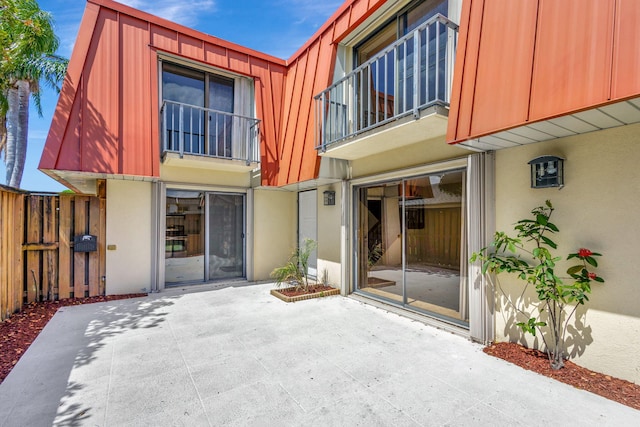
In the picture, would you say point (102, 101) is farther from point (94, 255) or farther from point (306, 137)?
point (306, 137)

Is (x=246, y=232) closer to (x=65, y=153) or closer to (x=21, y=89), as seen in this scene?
(x=65, y=153)

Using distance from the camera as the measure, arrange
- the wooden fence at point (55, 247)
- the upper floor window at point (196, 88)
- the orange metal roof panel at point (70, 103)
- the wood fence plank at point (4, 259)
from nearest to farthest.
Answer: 1. the wood fence plank at point (4, 259)
2. the orange metal roof panel at point (70, 103)
3. the wooden fence at point (55, 247)
4. the upper floor window at point (196, 88)

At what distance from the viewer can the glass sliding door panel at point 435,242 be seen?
182 inches

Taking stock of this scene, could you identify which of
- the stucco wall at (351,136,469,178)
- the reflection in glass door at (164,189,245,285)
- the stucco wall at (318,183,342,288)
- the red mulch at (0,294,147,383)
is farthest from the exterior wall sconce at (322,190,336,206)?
the red mulch at (0,294,147,383)

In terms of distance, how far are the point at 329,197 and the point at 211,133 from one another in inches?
133

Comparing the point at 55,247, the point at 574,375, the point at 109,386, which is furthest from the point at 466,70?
the point at 55,247

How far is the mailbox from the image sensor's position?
6172 millimetres

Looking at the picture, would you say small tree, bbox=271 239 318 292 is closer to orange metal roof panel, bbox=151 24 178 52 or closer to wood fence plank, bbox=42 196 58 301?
wood fence plank, bbox=42 196 58 301

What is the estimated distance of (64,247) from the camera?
20.2 ft

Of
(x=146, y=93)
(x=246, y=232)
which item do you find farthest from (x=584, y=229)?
(x=146, y=93)

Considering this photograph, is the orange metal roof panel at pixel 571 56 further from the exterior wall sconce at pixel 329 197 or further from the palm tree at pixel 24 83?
the palm tree at pixel 24 83

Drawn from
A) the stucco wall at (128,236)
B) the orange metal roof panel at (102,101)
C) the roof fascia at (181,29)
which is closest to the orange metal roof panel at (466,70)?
the roof fascia at (181,29)

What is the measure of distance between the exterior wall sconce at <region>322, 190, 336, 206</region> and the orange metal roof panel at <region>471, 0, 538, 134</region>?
4041mm

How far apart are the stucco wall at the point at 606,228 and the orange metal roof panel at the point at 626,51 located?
998mm
